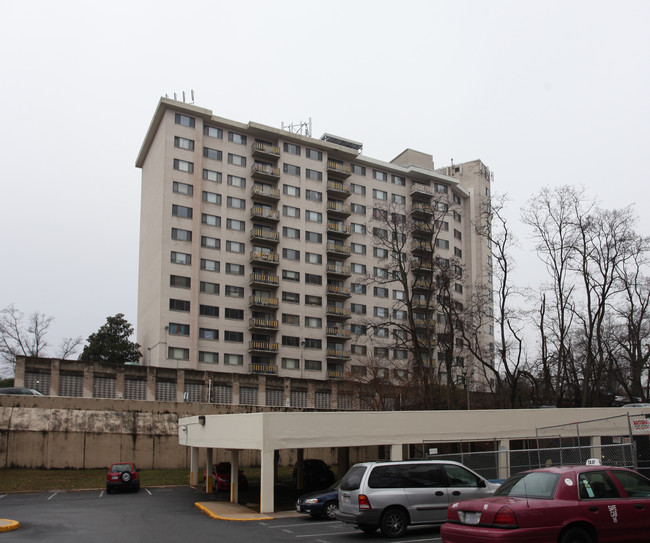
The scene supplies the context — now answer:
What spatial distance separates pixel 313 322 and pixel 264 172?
16.9m

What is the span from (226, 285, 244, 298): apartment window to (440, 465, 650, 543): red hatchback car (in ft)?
186

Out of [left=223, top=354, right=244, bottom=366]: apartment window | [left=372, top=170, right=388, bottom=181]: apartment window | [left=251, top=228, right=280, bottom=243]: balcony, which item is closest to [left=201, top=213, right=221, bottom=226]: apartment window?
[left=251, top=228, right=280, bottom=243]: balcony

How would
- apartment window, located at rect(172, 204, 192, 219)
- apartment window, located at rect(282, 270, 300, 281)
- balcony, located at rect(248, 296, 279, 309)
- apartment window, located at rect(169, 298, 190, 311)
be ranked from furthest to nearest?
1. apartment window, located at rect(282, 270, 300, 281)
2. balcony, located at rect(248, 296, 279, 309)
3. apartment window, located at rect(172, 204, 192, 219)
4. apartment window, located at rect(169, 298, 190, 311)

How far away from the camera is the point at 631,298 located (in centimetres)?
4916

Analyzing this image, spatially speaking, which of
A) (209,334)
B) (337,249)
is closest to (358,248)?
(337,249)

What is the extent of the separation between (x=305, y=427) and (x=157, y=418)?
88.8 ft

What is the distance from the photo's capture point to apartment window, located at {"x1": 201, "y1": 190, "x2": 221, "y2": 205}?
220ft

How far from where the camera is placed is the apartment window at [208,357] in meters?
63.4

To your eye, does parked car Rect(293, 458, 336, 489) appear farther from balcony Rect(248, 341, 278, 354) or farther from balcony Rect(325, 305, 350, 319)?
balcony Rect(325, 305, 350, 319)

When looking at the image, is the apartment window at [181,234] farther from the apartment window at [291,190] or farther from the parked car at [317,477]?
the parked car at [317,477]

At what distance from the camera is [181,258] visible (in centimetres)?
6388

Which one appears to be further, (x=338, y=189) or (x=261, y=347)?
(x=338, y=189)

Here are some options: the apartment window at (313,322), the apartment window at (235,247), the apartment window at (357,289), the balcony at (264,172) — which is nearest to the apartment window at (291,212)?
the balcony at (264,172)

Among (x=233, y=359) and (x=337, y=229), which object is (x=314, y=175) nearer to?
(x=337, y=229)
